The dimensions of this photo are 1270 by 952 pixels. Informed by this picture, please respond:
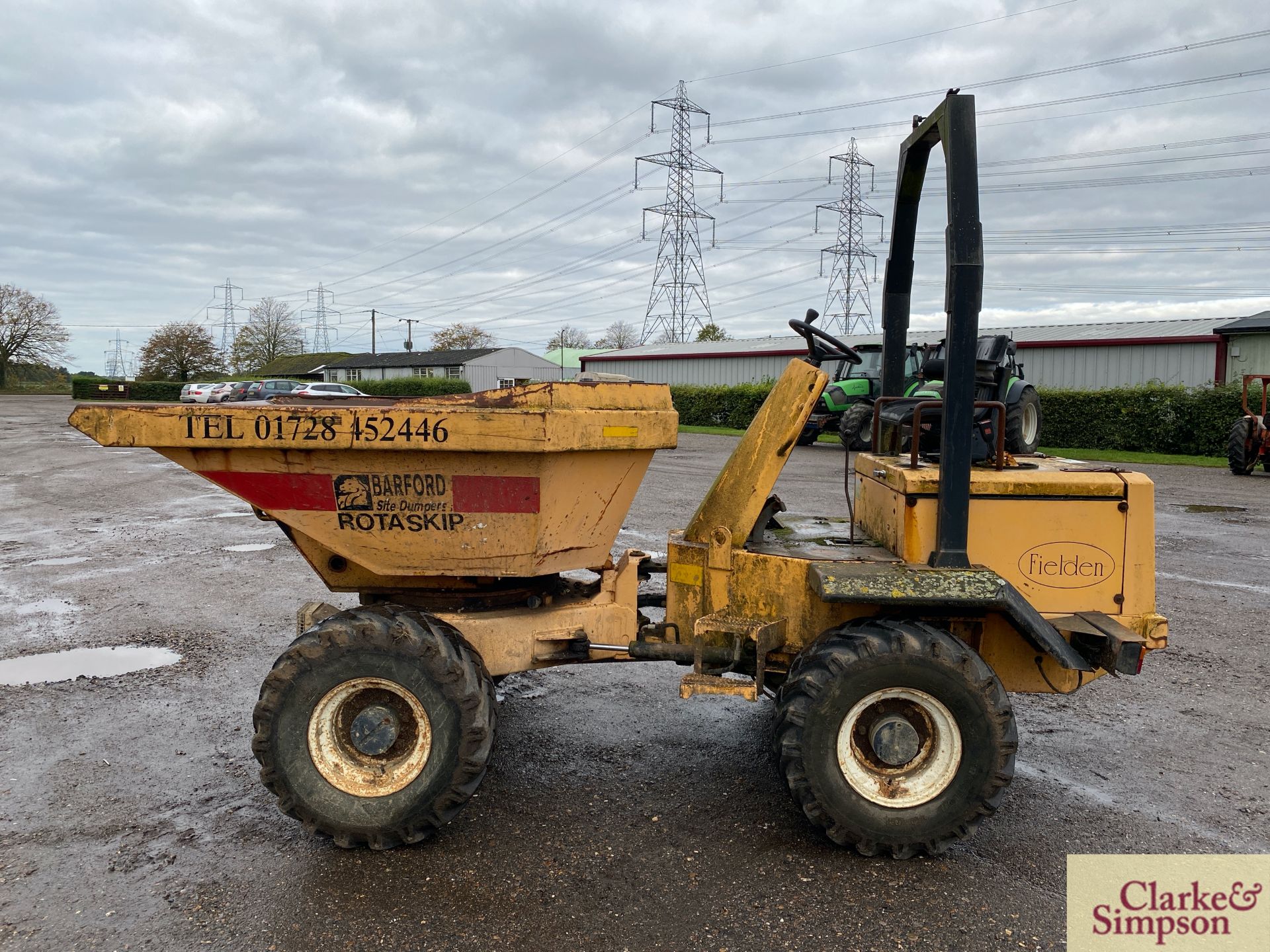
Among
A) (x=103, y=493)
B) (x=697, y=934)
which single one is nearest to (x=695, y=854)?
(x=697, y=934)

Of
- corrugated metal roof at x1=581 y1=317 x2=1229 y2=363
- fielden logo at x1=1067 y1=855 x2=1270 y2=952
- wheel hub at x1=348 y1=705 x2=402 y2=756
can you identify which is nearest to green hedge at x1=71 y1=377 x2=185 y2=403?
corrugated metal roof at x1=581 y1=317 x2=1229 y2=363

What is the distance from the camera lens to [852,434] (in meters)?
15.2

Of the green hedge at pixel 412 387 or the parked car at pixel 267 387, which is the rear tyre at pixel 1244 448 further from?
the green hedge at pixel 412 387

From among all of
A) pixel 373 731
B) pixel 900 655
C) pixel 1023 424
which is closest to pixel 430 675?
pixel 373 731

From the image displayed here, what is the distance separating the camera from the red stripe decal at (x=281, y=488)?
11.0 ft

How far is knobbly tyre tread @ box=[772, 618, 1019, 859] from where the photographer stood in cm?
327

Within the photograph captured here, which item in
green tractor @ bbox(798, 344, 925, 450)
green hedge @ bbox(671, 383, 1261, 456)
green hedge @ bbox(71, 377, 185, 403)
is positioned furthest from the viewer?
green hedge @ bbox(71, 377, 185, 403)

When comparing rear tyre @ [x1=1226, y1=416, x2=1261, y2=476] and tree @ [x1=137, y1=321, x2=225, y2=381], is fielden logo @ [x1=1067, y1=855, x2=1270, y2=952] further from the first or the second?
tree @ [x1=137, y1=321, x2=225, y2=381]

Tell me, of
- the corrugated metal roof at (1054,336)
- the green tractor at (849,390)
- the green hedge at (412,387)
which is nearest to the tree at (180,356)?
the green hedge at (412,387)

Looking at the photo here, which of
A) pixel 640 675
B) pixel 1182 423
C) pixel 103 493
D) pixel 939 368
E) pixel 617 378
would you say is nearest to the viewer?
pixel 617 378

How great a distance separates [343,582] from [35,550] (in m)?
6.89

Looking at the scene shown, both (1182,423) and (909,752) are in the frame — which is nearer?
(909,752)

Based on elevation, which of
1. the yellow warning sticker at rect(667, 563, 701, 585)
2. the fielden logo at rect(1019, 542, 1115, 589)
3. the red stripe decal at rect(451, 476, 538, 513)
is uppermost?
the red stripe decal at rect(451, 476, 538, 513)

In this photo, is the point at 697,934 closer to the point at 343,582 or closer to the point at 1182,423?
the point at 343,582
